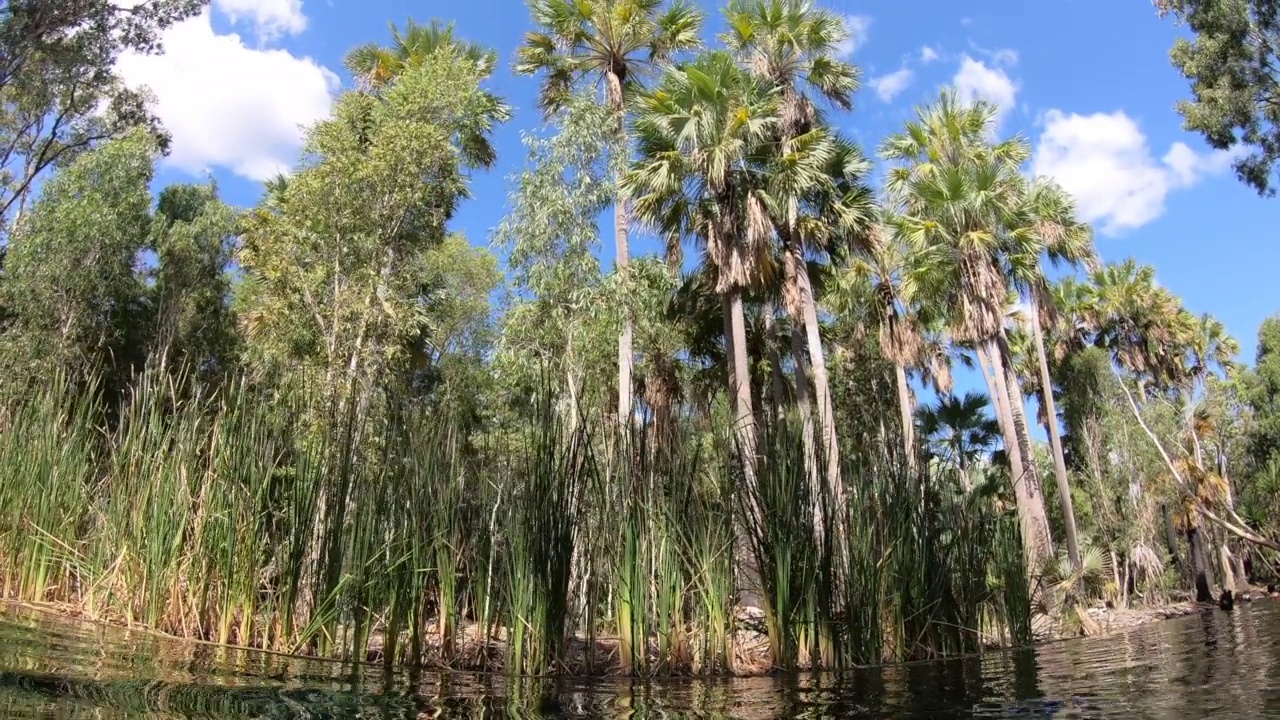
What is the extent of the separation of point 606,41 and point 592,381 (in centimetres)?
764

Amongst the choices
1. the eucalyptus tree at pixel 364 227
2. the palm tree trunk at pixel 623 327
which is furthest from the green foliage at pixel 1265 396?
the eucalyptus tree at pixel 364 227

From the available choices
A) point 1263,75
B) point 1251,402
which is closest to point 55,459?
point 1263,75

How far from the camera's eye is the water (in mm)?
2180

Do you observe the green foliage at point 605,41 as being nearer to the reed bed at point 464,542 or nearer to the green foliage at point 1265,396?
the reed bed at point 464,542

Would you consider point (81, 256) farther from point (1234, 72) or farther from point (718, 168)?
point (1234, 72)

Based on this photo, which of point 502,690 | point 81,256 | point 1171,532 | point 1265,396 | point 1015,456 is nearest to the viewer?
point 502,690

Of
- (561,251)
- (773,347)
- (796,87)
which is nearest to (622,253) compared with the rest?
(561,251)

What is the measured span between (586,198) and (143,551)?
906cm

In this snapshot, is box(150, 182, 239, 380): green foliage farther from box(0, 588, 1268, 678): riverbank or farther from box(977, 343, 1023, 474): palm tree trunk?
box(977, 343, 1023, 474): palm tree trunk

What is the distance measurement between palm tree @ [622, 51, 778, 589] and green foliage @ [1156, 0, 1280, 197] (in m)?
7.31

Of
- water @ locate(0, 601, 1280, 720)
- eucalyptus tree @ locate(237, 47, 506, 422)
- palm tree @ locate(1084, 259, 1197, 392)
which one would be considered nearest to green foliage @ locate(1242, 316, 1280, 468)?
palm tree @ locate(1084, 259, 1197, 392)

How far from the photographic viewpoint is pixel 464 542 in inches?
170

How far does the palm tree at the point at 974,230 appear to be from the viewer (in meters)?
15.4

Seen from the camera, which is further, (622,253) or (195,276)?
(195,276)
